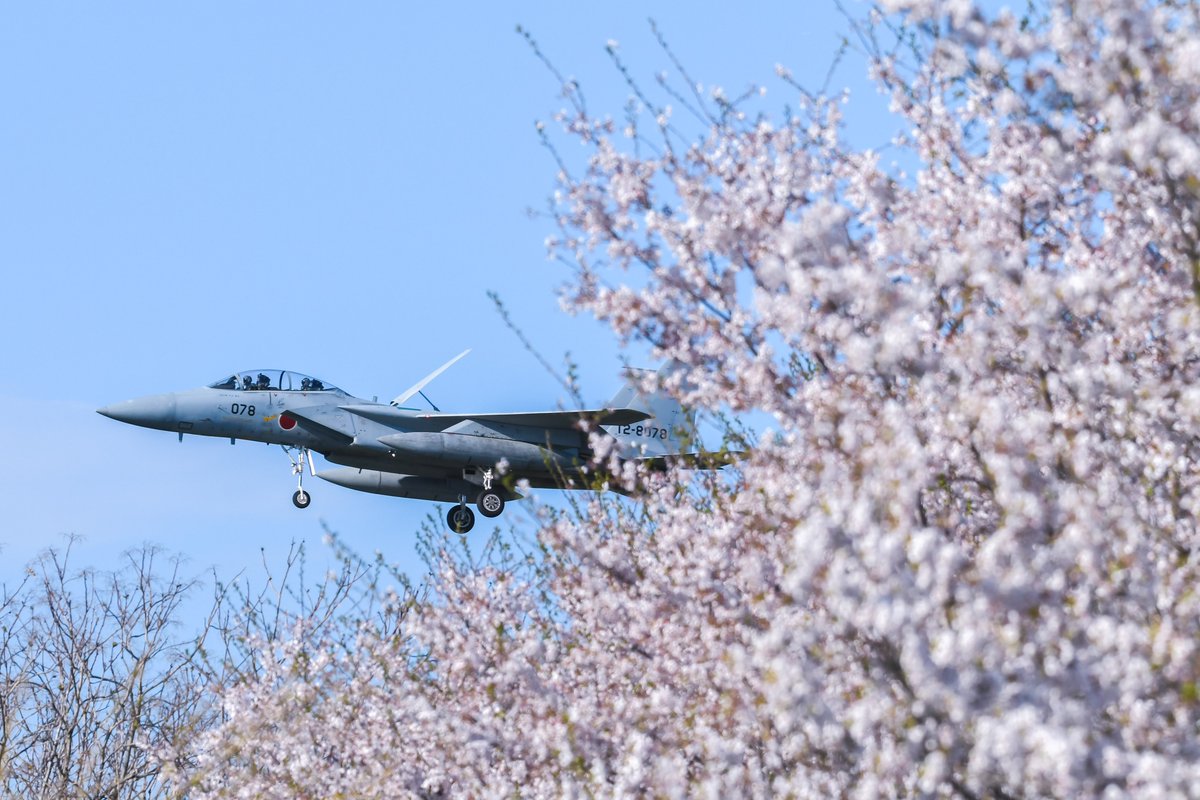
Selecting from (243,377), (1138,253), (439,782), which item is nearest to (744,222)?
(1138,253)

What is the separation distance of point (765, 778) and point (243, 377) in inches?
1020

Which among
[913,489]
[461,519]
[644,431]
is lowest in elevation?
[913,489]

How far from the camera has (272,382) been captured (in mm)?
32969

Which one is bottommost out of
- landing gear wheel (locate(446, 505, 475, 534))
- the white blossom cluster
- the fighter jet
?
A: the white blossom cluster

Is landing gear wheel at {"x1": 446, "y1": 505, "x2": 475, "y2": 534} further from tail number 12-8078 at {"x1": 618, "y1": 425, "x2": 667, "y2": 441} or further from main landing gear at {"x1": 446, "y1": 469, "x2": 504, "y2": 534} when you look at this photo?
tail number 12-8078 at {"x1": 618, "y1": 425, "x2": 667, "y2": 441}

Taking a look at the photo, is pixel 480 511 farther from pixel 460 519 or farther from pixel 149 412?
pixel 149 412

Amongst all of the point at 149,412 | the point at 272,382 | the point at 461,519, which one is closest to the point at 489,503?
the point at 461,519

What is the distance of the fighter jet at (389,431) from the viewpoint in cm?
3238

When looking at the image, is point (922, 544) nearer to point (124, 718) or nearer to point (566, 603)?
point (566, 603)

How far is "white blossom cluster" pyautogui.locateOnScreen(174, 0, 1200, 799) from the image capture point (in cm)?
615

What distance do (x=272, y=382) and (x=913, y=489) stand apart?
2779 cm

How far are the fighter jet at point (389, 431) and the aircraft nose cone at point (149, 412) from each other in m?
0.02

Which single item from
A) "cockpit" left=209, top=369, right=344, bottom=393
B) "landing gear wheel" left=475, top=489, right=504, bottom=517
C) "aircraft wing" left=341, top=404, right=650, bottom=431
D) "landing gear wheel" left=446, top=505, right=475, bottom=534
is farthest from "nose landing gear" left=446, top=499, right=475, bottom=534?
"cockpit" left=209, top=369, right=344, bottom=393

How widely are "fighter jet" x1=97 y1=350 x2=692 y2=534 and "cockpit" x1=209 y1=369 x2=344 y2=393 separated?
0.02 meters
